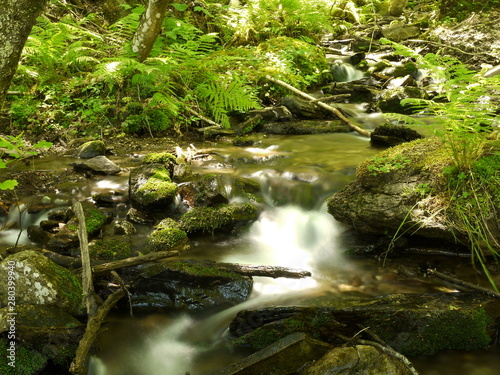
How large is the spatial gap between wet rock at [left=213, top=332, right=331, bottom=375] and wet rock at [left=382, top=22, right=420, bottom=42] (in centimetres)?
1352

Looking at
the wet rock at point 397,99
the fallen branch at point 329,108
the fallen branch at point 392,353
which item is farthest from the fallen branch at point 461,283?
the wet rock at point 397,99

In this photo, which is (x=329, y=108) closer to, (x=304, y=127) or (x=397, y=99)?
(x=304, y=127)

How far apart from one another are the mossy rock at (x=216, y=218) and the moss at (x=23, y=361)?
193 centimetres

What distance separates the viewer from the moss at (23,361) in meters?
2.46

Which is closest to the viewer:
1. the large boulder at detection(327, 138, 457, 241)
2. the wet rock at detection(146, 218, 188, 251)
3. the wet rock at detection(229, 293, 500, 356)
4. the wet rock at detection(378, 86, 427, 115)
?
the wet rock at detection(229, 293, 500, 356)

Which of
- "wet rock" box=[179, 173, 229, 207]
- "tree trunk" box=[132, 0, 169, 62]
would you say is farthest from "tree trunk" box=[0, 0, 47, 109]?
"tree trunk" box=[132, 0, 169, 62]

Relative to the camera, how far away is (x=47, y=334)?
2602mm

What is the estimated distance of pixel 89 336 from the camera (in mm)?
2586

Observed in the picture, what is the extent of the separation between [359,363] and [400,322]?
637 mm

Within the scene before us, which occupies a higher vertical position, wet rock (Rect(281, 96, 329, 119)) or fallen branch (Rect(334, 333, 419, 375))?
wet rock (Rect(281, 96, 329, 119))

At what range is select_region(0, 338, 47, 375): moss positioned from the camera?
2.46 meters

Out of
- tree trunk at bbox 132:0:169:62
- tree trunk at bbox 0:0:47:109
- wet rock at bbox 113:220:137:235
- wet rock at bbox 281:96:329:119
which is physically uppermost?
tree trunk at bbox 132:0:169:62

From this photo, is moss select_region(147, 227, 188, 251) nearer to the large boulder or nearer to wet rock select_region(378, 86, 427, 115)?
the large boulder

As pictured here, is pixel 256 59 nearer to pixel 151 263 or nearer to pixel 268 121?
pixel 268 121
